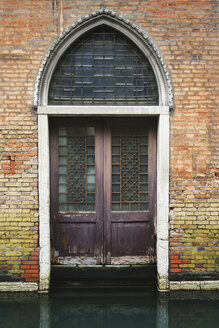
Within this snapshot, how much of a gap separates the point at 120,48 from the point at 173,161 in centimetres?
198

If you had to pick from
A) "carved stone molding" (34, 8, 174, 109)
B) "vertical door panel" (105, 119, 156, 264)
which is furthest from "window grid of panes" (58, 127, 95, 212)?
"carved stone molding" (34, 8, 174, 109)

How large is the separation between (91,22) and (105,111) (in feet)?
4.45

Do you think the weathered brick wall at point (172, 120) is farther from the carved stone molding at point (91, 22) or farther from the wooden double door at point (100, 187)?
the wooden double door at point (100, 187)

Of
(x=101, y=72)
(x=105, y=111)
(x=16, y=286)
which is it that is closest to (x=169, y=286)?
(x=16, y=286)

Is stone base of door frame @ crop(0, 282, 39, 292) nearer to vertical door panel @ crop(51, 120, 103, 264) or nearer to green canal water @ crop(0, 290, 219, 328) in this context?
green canal water @ crop(0, 290, 219, 328)

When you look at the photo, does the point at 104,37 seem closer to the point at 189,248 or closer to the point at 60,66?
the point at 60,66

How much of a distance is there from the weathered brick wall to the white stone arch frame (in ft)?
0.35

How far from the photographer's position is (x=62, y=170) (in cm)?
470

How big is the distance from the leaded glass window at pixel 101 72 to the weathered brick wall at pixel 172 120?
0.35 meters

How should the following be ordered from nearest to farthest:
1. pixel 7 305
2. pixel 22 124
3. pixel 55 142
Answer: pixel 7 305, pixel 22 124, pixel 55 142

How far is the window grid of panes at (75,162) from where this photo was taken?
4.69 meters

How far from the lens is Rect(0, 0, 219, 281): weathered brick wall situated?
14.0ft

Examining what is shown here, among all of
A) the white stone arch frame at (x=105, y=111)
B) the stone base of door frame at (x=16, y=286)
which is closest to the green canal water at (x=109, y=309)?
the stone base of door frame at (x=16, y=286)

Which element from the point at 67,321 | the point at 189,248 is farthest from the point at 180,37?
the point at 67,321
